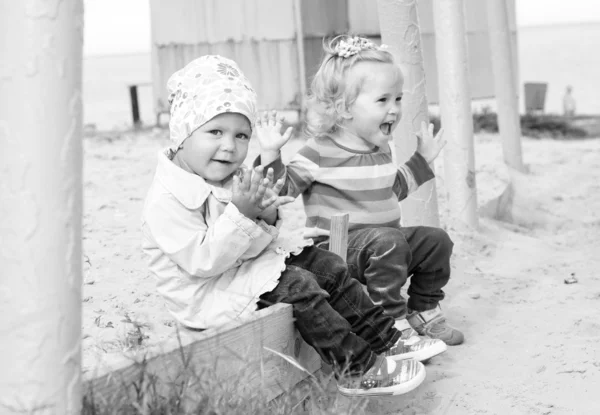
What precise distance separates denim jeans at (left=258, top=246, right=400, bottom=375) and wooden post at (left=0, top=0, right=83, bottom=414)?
107 cm

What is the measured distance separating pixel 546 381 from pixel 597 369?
9.2 inches

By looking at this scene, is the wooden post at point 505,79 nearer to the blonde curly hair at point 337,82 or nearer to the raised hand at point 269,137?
the blonde curly hair at point 337,82

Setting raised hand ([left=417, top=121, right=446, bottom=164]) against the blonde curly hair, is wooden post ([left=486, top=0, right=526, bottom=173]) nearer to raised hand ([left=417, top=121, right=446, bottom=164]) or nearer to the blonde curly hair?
raised hand ([left=417, top=121, right=446, bottom=164])

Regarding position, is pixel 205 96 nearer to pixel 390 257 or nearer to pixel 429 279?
pixel 390 257

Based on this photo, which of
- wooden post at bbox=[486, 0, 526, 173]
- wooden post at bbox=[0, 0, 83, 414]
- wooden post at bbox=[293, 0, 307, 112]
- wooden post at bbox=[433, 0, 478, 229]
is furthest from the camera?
wooden post at bbox=[293, 0, 307, 112]

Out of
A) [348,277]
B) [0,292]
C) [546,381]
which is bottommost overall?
[546,381]

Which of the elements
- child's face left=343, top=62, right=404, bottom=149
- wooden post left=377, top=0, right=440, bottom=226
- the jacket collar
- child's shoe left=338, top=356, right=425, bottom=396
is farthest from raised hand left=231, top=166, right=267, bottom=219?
wooden post left=377, top=0, right=440, bottom=226

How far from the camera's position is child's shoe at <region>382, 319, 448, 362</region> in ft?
11.3

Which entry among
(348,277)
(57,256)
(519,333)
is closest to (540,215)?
(519,333)

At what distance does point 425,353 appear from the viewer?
344cm

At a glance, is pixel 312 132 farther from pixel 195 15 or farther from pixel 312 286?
pixel 195 15

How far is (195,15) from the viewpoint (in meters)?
9.16

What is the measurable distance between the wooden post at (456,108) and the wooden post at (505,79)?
195 cm

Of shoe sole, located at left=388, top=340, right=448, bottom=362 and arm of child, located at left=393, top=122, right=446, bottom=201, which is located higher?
arm of child, located at left=393, top=122, right=446, bottom=201
